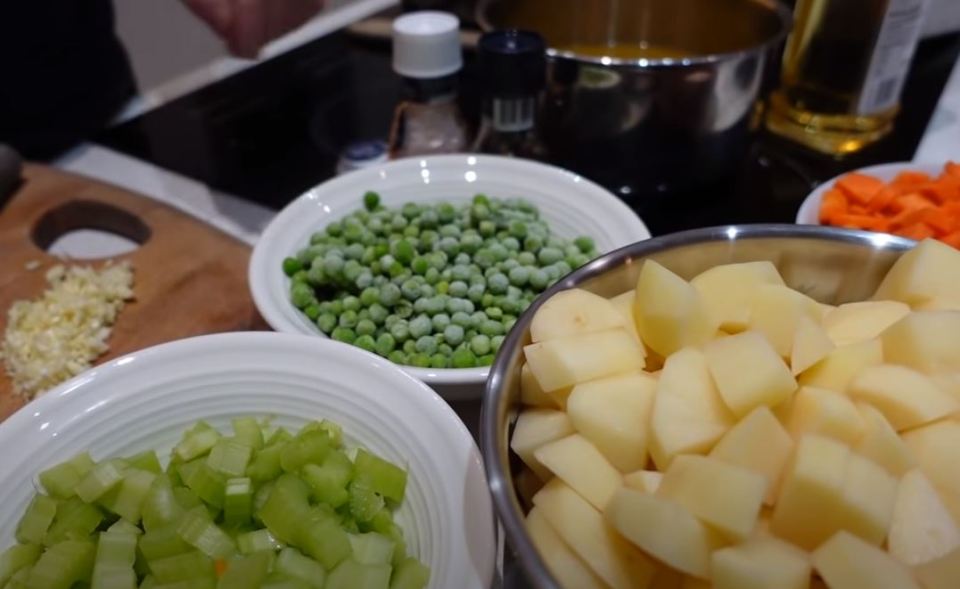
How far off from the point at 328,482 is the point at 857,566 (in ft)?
1.42

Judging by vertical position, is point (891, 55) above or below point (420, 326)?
above

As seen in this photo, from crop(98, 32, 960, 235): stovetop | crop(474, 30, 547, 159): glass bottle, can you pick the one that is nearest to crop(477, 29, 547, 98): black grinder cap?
crop(474, 30, 547, 159): glass bottle

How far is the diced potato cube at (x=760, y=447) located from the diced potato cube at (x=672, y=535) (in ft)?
0.18

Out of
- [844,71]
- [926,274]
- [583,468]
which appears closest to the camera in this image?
[583,468]

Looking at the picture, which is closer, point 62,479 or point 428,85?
point 62,479

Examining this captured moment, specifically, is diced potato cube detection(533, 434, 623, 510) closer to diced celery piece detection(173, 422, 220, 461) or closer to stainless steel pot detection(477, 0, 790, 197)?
diced celery piece detection(173, 422, 220, 461)

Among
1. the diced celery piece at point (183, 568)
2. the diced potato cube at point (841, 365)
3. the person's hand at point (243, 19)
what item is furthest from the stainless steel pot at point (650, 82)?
the diced celery piece at point (183, 568)

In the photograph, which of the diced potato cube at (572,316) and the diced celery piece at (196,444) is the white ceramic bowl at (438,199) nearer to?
the diced celery piece at (196,444)

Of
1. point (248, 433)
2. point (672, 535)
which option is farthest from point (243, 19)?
point (672, 535)

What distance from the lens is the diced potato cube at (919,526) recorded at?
51 cm

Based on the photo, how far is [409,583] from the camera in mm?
643

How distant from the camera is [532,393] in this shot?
0.66m

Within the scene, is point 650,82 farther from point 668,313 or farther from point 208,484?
point 208,484

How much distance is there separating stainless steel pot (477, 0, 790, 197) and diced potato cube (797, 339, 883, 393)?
1.84 ft
